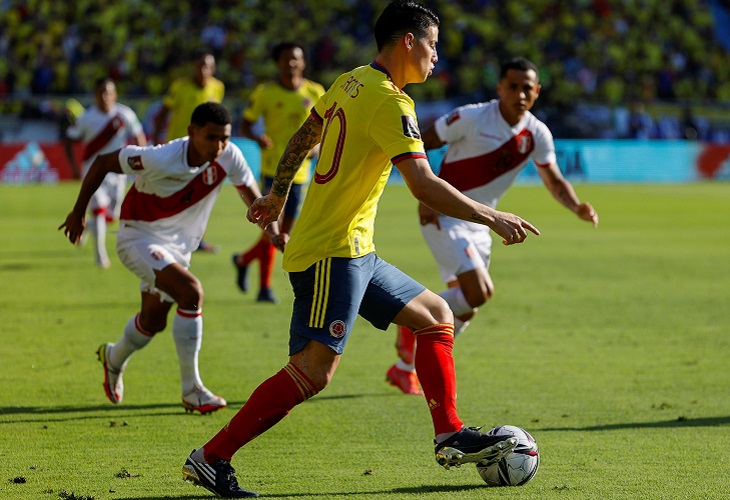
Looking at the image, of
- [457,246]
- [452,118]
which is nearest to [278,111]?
[452,118]

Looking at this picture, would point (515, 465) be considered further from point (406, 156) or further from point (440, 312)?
point (406, 156)

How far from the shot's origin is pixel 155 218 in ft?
23.7

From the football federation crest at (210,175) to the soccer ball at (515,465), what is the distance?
2.88m

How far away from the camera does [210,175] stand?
721 cm

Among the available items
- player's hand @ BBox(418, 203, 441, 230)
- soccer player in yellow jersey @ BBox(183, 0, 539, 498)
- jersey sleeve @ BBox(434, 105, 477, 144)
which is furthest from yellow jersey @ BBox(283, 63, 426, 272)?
jersey sleeve @ BBox(434, 105, 477, 144)

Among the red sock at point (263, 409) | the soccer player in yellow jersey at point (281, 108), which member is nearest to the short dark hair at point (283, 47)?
the soccer player in yellow jersey at point (281, 108)

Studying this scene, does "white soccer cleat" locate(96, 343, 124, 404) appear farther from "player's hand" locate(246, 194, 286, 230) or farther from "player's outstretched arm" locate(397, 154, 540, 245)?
"player's outstretched arm" locate(397, 154, 540, 245)

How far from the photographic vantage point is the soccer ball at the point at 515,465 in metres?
5.11

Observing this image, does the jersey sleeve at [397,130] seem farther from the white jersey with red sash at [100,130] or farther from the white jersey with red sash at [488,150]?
the white jersey with red sash at [100,130]

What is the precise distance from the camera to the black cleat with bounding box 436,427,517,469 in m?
4.98

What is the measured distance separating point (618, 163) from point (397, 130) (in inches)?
1086

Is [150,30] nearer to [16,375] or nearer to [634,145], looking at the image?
[634,145]

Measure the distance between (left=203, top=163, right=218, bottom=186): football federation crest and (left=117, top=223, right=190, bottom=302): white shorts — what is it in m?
0.47

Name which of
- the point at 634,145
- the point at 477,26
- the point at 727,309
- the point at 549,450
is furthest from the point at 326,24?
the point at 549,450
